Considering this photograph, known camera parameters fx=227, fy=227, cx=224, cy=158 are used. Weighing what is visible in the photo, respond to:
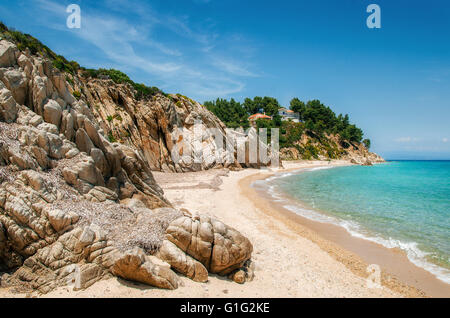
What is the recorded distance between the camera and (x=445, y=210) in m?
20.9

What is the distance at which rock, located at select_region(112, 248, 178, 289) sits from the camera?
688 cm

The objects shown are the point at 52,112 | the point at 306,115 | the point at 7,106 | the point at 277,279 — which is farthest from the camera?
the point at 306,115

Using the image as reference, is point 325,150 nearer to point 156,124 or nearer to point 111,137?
point 156,124

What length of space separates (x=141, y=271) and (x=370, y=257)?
11.1m

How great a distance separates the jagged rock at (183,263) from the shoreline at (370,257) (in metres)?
6.93

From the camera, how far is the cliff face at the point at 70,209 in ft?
23.0

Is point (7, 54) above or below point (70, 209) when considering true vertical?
above

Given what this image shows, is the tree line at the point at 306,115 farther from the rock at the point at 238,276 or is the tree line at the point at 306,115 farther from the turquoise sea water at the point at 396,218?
the rock at the point at 238,276

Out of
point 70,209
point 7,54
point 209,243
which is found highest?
point 7,54

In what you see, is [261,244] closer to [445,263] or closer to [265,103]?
[445,263]

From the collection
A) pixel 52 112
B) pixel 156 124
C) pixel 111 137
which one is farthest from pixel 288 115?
pixel 52 112

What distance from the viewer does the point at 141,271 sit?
22.6ft

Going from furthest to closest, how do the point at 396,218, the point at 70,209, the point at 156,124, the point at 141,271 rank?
1. the point at 156,124
2. the point at 396,218
3. the point at 70,209
4. the point at 141,271
